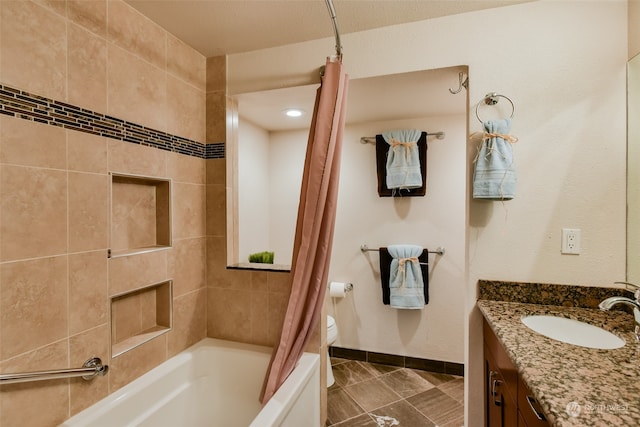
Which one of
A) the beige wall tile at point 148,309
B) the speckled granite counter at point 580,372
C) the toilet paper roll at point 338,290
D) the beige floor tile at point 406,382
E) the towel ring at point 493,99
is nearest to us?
the speckled granite counter at point 580,372

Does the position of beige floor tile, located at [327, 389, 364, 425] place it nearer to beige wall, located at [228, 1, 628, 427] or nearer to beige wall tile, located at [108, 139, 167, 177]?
beige wall, located at [228, 1, 628, 427]

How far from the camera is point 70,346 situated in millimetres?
1218

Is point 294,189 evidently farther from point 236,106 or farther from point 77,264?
point 77,264

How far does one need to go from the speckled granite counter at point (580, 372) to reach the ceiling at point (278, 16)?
151 cm

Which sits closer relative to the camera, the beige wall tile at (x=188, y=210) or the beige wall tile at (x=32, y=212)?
the beige wall tile at (x=32, y=212)

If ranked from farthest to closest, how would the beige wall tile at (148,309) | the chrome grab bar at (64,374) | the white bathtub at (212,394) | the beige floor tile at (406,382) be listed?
the beige floor tile at (406,382) < the beige wall tile at (148,309) < the white bathtub at (212,394) < the chrome grab bar at (64,374)

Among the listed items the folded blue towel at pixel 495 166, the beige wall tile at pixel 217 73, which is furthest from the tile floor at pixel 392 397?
the beige wall tile at pixel 217 73

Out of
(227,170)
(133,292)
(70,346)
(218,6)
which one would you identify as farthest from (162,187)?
(218,6)

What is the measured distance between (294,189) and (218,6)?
5.81 feet

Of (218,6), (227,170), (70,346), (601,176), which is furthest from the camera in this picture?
(227,170)

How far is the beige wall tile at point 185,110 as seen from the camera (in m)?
1.71

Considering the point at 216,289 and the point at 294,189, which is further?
the point at 294,189

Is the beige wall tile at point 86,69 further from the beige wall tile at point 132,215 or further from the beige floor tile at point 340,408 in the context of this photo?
the beige floor tile at point 340,408

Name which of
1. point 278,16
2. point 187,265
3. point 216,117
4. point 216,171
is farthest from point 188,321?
point 278,16
